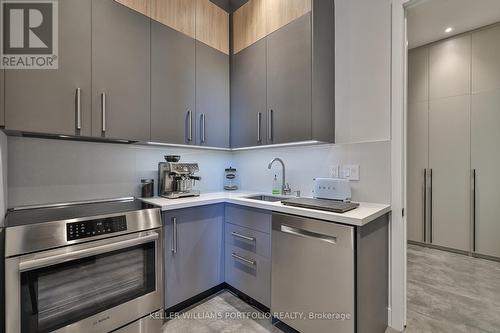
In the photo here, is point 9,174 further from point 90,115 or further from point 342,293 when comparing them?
point 342,293

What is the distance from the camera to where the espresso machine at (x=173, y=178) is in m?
1.95

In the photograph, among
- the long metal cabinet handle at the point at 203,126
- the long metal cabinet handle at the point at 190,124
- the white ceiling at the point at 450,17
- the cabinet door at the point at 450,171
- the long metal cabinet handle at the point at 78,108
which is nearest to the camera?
the long metal cabinet handle at the point at 78,108

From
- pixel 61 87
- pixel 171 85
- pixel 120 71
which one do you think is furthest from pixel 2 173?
pixel 171 85

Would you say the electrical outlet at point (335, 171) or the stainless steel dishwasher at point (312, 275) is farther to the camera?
the electrical outlet at point (335, 171)

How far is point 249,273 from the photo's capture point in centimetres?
179

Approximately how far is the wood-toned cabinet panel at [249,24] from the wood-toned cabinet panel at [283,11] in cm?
7

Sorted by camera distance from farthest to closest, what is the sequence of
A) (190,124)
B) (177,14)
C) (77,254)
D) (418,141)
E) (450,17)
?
(418,141)
(450,17)
(190,124)
(177,14)
(77,254)

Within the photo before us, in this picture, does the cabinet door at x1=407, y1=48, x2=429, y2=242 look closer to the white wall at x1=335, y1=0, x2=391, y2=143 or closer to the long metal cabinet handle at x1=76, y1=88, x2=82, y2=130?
the white wall at x1=335, y1=0, x2=391, y2=143

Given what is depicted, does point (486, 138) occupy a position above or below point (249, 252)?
above

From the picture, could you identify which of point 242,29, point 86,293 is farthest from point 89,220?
point 242,29

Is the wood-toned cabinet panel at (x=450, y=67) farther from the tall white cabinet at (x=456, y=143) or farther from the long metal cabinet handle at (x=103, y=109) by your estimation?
the long metal cabinet handle at (x=103, y=109)

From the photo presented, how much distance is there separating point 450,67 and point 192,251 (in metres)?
3.89

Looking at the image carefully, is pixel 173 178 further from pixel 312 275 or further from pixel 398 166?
pixel 398 166

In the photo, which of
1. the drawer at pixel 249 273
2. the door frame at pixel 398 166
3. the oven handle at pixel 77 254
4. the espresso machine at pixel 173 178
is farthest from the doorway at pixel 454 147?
the oven handle at pixel 77 254
